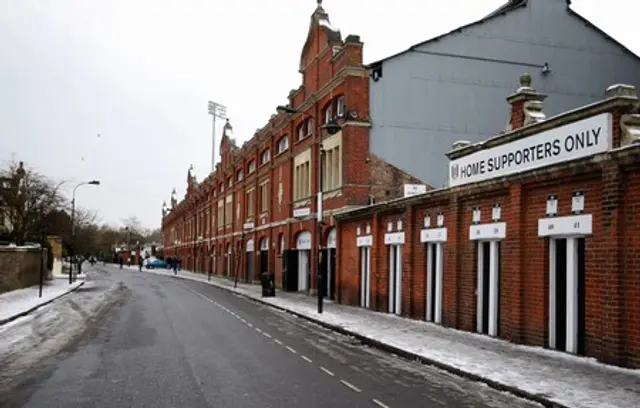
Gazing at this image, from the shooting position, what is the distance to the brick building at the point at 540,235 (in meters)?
12.1

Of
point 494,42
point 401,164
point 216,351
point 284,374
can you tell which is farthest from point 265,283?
point 284,374

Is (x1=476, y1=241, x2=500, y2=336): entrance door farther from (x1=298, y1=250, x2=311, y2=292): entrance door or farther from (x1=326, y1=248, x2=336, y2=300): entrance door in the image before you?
(x1=298, y1=250, x2=311, y2=292): entrance door

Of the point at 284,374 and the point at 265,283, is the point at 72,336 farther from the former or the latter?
the point at 265,283

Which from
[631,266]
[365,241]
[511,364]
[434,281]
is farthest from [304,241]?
[631,266]

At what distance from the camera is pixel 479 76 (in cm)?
3209

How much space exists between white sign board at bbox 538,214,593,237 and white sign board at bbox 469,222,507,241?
4.91 feet

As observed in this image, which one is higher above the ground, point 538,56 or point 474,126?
point 538,56

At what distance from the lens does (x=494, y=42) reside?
31.9 meters

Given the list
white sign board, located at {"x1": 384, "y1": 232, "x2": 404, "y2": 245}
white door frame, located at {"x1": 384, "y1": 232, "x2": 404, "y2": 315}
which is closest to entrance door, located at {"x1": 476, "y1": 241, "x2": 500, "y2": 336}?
white sign board, located at {"x1": 384, "y1": 232, "x2": 404, "y2": 245}

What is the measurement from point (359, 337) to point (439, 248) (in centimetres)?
406

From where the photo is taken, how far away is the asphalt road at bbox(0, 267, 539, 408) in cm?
943

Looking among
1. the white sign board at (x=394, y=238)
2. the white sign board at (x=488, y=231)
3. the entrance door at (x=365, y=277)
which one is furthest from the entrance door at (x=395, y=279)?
the white sign board at (x=488, y=231)

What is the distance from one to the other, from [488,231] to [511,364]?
5080 millimetres

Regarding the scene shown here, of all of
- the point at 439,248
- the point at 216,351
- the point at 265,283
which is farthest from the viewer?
the point at 265,283
